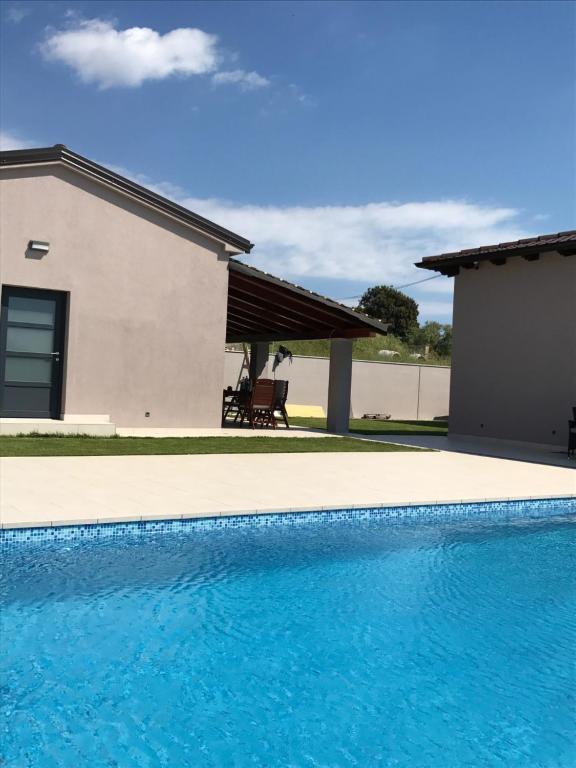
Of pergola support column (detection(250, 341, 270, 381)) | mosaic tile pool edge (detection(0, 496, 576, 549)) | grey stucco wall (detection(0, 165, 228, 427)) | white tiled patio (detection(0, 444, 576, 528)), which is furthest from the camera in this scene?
pergola support column (detection(250, 341, 270, 381))

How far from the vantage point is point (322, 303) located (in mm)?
14984

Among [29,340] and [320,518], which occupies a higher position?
[29,340]

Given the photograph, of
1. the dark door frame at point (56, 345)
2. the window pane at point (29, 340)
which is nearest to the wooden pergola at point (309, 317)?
the dark door frame at point (56, 345)

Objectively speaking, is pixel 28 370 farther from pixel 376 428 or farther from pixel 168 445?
pixel 376 428

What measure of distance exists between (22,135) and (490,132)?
1174cm

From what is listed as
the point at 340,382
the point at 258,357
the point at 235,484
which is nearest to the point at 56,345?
the point at 340,382

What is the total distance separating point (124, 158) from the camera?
21.2 meters

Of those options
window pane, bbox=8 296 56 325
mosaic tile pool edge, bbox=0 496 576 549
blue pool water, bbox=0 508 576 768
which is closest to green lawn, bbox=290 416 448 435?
window pane, bbox=8 296 56 325

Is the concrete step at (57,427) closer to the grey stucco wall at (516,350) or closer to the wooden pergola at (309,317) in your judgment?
the wooden pergola at (309,317)

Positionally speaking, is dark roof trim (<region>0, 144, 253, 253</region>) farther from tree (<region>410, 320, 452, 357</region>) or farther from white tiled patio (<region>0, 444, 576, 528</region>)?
tree (<region>410, 320, 452, 357</region>)

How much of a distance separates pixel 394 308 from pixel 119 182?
50067mm

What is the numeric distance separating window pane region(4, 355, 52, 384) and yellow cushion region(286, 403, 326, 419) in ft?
37.8

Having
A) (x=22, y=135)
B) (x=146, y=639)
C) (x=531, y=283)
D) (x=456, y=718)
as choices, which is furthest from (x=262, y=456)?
(x=22, y=135)

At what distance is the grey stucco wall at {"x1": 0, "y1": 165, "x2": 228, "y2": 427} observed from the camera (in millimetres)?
12586
